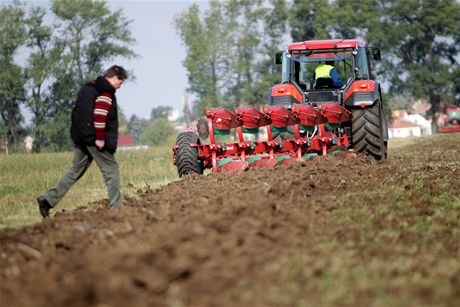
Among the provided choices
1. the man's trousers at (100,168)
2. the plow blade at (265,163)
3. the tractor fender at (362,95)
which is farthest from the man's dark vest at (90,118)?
the tractor fender at (362,95)

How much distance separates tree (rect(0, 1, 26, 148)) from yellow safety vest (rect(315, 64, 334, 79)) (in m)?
44.2

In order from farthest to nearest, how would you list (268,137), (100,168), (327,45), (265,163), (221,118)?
(327,45) → (268,137) → (221,118) → (265,163) → (100,168)

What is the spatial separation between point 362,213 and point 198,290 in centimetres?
352

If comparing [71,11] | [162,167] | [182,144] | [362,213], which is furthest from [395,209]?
[71,11]

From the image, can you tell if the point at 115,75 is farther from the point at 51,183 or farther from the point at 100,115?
the point at 51,183

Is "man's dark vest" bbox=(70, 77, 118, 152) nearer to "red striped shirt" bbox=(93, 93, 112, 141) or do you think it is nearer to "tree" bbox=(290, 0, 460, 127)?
"red striped shirt" bbox=(93, 93, 112, 141)

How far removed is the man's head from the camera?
877 cm

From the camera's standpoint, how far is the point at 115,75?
877 cm

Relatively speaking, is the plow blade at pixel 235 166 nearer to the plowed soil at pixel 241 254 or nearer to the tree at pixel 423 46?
the plowed soil at pixel 241 254

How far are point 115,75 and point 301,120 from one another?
4.84 metres

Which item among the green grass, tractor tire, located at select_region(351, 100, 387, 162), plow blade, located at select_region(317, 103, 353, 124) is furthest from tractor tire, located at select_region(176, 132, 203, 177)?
tractor tire, located at select_region(351, 100, 387, 162)

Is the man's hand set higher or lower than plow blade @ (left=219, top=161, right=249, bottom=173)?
higher

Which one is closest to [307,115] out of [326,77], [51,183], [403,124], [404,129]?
[326,77]

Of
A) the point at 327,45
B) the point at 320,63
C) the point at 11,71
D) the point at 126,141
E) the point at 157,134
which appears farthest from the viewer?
the point at 157,134
